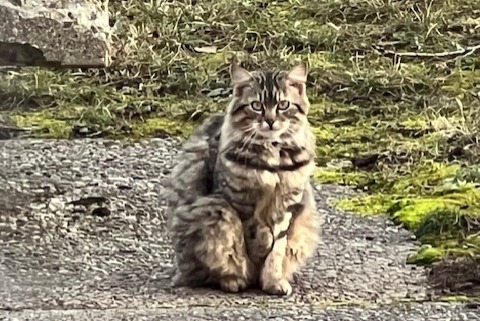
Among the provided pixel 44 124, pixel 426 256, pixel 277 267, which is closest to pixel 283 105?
pixel 277 267

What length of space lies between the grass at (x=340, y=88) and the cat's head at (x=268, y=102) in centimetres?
77

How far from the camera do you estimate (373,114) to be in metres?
6.05

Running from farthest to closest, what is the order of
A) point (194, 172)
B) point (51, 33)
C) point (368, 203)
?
point (51, 33), point (368, 203), point (194, 172)

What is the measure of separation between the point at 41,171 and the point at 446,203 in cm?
177

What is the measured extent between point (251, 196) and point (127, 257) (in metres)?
0.66

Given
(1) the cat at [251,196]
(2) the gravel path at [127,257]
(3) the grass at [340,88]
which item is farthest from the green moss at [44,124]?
(1) the cat at [251,196]

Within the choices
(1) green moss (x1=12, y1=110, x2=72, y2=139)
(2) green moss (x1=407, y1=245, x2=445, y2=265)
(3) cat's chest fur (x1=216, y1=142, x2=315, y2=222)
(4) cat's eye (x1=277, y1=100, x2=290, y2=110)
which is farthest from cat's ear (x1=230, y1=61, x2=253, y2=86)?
(1) green moss (x1=12, y1=110, x2=72, y2=139)

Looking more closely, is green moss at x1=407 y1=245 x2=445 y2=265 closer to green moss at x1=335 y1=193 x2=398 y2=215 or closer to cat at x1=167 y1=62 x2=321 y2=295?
cat at x1=167 y1=62 x2=321 y2=295

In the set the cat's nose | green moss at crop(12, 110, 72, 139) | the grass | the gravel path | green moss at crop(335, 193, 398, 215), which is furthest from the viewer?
green moss at crop(12, 110, 72, 139)

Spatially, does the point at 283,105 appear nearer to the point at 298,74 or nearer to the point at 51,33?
the point at 298,74

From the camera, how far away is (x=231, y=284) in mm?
3777

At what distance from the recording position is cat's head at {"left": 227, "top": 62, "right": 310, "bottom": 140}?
3.70m

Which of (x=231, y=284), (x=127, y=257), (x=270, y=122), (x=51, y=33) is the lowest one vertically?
(x=127, y=257)

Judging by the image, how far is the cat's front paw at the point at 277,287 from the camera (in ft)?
12.3
